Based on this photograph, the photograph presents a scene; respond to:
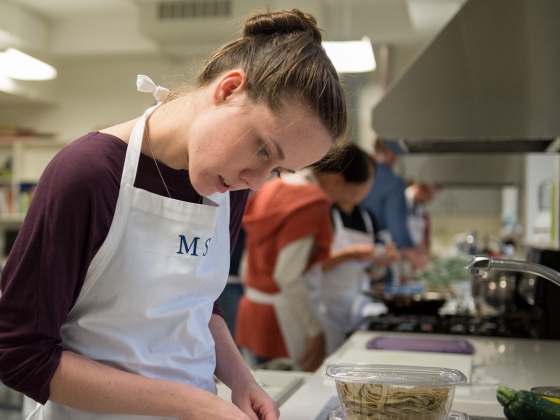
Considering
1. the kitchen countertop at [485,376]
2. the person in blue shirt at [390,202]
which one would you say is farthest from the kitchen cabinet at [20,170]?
the kitchen countertop at [485,376]

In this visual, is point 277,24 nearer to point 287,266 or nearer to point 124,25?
point 287,266

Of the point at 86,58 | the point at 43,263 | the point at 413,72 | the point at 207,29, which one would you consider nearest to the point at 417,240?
the point at 207,29

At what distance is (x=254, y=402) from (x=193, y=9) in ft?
12.1

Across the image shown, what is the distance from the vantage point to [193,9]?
4.29m

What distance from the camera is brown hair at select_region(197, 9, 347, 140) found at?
34.3 inches

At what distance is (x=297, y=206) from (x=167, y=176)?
1534mm

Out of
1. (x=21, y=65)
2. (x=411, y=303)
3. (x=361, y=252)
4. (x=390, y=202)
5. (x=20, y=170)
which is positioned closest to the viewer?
(x=411, y=303)

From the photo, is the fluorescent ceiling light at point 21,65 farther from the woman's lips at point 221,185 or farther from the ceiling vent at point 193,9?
the woman's lips at point 221,185

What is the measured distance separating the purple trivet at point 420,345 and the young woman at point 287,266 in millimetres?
746

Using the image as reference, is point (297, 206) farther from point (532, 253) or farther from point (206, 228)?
point (206, 228)

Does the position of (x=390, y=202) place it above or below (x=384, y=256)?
above

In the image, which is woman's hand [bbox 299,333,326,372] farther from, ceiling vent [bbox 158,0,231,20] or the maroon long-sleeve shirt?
ceiling vent [bbox 158,0,231,20]

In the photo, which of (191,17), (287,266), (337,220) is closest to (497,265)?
(287,266)

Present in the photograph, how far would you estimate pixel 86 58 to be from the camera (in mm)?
6113
